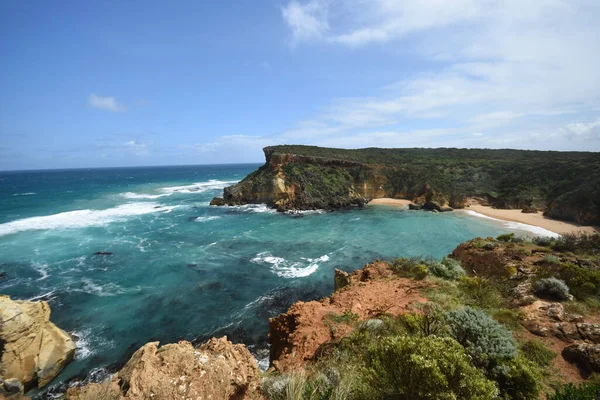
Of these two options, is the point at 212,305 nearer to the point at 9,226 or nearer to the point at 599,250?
the point at 599,250

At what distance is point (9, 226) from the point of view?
35719 millimetres

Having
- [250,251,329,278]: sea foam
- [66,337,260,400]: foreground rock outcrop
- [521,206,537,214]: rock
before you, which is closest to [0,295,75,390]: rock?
[66,337,260,400]: foreground rock outcrop

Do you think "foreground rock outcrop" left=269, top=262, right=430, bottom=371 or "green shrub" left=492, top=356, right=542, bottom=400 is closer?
"green shrub" left=492, top=356, right=542, bottom=400

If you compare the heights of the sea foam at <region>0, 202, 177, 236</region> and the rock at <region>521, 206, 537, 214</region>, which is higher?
the sea foam at <region>0, 202, 177, 236</region>

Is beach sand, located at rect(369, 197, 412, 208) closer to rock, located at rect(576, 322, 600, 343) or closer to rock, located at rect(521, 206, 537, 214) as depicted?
rock, located at rect(521, 206, 537, 214)

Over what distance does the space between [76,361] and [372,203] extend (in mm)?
47640

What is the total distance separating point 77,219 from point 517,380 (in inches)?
Answer: 1976

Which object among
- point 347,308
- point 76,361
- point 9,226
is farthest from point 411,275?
point 9,226

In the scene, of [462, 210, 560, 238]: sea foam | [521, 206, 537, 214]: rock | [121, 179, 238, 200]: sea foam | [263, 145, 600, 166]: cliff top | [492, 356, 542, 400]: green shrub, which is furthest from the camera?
[121, 179, 238, 200]: sea foam

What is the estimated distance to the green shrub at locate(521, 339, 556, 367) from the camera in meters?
7.64

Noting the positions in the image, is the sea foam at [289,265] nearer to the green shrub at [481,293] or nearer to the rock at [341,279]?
the rock at [341,279]

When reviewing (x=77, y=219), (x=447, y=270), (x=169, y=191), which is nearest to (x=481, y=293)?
(x=447, y=270)

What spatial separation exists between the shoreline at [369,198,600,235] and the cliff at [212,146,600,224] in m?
1.88

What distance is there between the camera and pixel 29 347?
11609 millimetres
